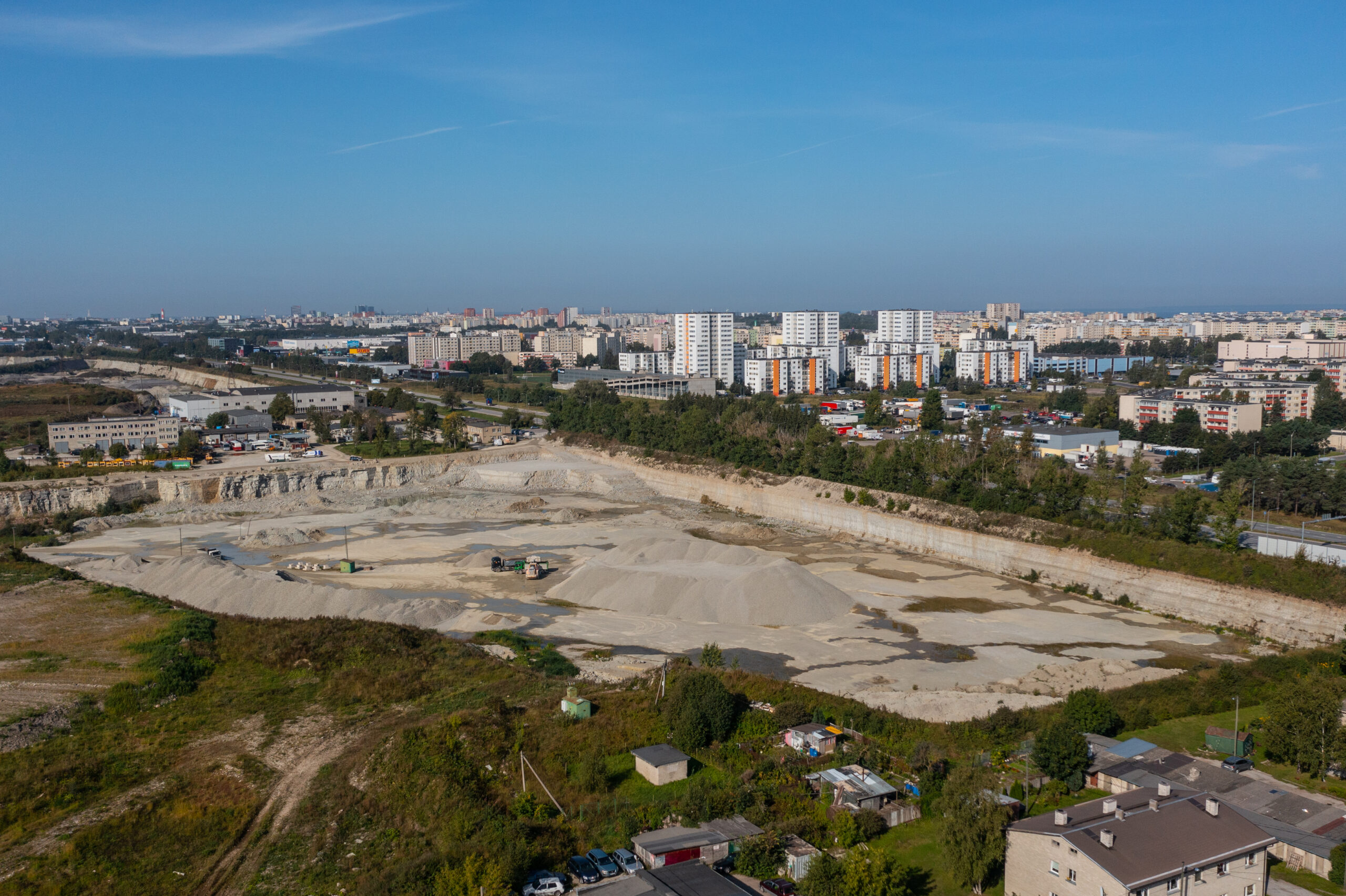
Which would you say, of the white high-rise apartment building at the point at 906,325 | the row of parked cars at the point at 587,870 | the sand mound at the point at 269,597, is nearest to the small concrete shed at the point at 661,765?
the row of parked cars at the point at 587,870

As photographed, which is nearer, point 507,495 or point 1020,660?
point 1020,660

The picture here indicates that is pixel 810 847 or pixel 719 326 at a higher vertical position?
pixel 719 326

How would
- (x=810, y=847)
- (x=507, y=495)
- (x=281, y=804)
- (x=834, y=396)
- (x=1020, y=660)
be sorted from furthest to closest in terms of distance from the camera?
(x=834, y=396)
(x=507, y=495)
(x=1020, y=660)
(x=281, y=804)
(x=810, y=847)

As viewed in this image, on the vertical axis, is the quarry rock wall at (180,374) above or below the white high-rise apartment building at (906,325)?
below

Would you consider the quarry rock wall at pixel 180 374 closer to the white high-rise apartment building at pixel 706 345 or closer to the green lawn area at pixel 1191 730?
the white high-rise apartment building at pixel 706 345

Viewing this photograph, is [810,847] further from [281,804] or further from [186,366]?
[186,366]

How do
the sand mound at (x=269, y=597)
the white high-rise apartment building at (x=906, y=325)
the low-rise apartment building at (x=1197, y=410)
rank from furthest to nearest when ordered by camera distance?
the white high-rise apartment building at (x=906, y=325) < the low-rise apartment building at (x=1197, y=410) < the sand mound at (x=269, y=597)

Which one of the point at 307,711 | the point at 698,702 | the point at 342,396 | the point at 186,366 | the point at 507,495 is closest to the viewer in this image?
the point at 698,702

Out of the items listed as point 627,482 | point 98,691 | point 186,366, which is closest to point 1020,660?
point 98,691
